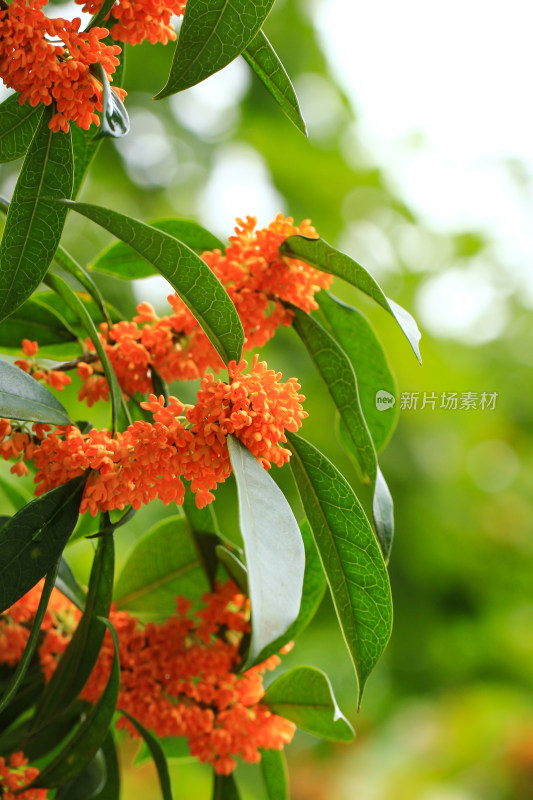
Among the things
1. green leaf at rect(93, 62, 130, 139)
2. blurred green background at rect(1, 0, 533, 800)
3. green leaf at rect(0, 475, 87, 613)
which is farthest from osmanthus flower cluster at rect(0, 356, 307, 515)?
blurred green background at rect(1, 0, 533, 800)

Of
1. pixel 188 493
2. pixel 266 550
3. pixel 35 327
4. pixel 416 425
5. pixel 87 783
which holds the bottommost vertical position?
pixel 87 783

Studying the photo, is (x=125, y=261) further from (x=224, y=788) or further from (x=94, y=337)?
(x=224, y=788)

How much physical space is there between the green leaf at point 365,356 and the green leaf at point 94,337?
184 mm

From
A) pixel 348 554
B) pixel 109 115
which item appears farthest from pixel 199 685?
pixel 109 115

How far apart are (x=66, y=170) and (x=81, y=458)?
167mm

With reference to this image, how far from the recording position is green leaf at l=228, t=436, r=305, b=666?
0.29 m

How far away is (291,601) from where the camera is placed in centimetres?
31

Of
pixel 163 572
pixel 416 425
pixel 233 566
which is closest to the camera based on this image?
pixel 233 566

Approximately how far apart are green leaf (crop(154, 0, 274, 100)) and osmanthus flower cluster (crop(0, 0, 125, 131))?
0.04 meters

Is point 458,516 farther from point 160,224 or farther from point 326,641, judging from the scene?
point 160,224

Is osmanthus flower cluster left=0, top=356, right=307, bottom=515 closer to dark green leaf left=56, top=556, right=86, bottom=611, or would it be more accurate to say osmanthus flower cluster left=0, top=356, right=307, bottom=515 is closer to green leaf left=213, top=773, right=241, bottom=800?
dark green leaf left=56, top=556, right=86, bottom=611

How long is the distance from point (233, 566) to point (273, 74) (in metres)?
0.35

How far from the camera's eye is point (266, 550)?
1.10ft

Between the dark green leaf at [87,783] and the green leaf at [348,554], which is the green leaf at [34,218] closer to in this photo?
the green leaf at [348,554]
